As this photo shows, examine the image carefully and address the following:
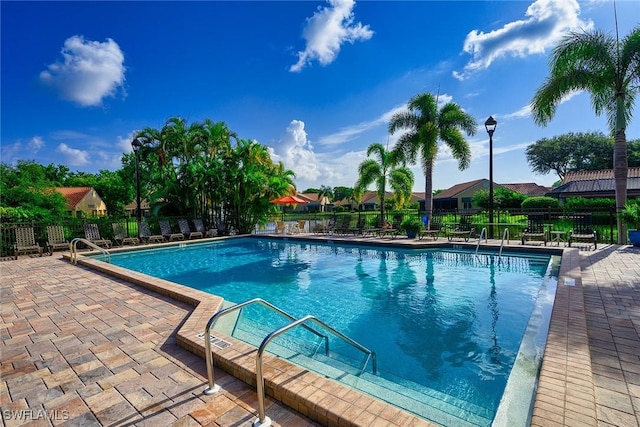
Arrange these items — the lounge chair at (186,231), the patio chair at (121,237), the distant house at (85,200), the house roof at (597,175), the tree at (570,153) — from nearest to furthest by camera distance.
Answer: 1. the patio chair at (121,237)
2. the lounge chair at (186,231)
3. the house roof at (597,175)
4. the distant house at (85,200)
5. the tree at (570,153)

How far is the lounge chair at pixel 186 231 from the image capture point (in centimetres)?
1611

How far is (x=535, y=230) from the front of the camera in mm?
11805

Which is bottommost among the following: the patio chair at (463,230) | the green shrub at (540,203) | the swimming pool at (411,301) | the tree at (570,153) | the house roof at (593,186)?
the swimming pool at (411,301)

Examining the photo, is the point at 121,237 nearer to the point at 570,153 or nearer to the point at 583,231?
the point at 583,231

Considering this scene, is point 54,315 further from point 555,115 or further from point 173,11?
point 555,115

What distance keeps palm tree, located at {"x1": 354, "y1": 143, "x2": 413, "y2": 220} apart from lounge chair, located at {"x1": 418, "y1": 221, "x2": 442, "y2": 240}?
4976mm

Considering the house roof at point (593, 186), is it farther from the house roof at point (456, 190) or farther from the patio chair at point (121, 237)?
the patio chair at point (121, 237)

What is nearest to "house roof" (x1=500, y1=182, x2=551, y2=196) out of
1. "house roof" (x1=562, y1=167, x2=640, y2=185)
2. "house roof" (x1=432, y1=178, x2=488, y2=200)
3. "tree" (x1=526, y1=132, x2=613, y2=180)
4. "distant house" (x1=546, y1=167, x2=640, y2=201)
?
"house roof" (x1=432, y1=178, x2=488, y2=200)

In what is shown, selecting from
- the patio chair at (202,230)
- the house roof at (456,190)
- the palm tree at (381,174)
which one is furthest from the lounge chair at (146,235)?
the house roof at (456,190)

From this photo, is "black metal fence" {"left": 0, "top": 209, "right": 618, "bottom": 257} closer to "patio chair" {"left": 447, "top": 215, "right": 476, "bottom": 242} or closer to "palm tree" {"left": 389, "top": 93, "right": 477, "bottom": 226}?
"patio chair" {"left": 447, "top": 215, "right": 476, "bottom": 242}

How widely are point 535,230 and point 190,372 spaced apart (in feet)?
42.2

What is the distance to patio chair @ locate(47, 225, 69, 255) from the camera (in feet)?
39.7

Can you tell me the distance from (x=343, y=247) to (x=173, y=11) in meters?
10.8

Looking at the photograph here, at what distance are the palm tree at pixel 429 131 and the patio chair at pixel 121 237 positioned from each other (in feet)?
45.0
